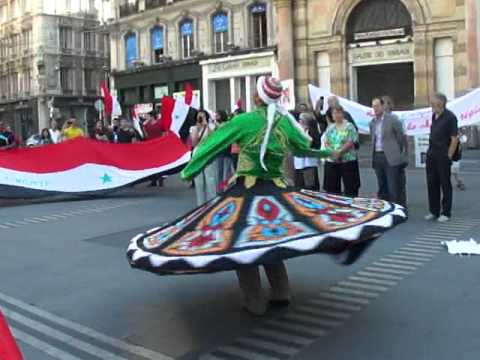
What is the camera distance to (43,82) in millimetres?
58688

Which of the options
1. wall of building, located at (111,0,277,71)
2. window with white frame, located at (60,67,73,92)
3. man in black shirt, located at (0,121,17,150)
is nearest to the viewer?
man in black shirt, located at (0,121,17,150)

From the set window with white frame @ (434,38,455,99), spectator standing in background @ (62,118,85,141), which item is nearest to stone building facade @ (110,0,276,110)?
window with white frame @ (434,38,455,99)

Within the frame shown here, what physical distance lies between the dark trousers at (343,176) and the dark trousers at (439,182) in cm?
105

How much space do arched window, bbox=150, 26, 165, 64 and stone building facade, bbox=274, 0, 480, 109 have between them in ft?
33.7

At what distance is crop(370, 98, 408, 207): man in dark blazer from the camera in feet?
30.7

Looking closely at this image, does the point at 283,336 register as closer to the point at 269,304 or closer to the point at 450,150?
the point at 269,304

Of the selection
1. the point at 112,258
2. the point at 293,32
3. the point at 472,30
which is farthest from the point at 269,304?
the point at 293,32

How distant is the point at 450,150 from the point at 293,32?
2237cm

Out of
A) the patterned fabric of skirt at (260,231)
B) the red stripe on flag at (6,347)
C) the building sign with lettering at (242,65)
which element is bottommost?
the red stripe on flag at (6,347)

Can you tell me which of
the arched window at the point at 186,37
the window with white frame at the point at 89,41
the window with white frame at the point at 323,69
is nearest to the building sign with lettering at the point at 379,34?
the window with white frame at the point at 323,69

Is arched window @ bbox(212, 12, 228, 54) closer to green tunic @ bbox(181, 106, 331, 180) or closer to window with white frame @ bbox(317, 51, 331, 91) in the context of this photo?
window with white frame @ bbox(317, 51, 331, 91)

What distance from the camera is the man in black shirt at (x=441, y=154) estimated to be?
29.3 feet

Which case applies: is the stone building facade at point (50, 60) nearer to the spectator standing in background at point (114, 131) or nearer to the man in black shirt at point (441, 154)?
the spectator standing in background at point (114, 131)

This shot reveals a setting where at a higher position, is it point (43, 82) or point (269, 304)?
point (43, 82)
